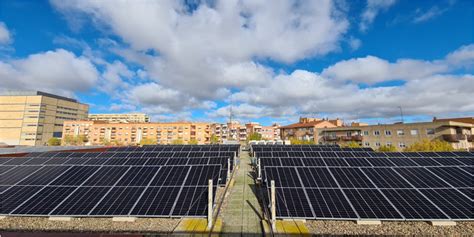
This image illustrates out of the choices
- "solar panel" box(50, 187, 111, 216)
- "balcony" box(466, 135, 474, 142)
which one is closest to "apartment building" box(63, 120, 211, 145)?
"balcony" box(466, 135, 474, 142)

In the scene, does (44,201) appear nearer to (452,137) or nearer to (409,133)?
(452,137)

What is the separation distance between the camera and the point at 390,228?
8008 millimetres

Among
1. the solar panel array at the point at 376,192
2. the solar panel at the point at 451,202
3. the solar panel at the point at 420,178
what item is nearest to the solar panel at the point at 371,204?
the solar panel array at the point at 376,192

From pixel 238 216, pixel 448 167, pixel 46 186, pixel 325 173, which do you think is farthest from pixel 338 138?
pixel 46 186

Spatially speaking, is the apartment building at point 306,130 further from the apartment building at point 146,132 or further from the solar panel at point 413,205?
the solar panel at point 413,205

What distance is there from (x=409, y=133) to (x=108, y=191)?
6520 centimetres

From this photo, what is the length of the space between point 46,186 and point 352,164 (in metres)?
18.3

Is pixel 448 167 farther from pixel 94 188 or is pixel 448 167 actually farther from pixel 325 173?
pixel 94 188

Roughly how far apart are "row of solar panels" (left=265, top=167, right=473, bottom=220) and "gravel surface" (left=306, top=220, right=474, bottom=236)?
374 mm

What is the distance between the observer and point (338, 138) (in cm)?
6956

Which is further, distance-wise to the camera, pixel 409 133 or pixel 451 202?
pixel 409 133

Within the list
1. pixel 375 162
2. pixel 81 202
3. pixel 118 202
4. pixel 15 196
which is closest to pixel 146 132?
pixel 15 196

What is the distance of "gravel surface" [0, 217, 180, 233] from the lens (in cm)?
808

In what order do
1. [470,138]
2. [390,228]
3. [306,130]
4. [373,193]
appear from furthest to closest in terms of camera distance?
[306,130] < [470,138] < [373,193] < [390,228]
